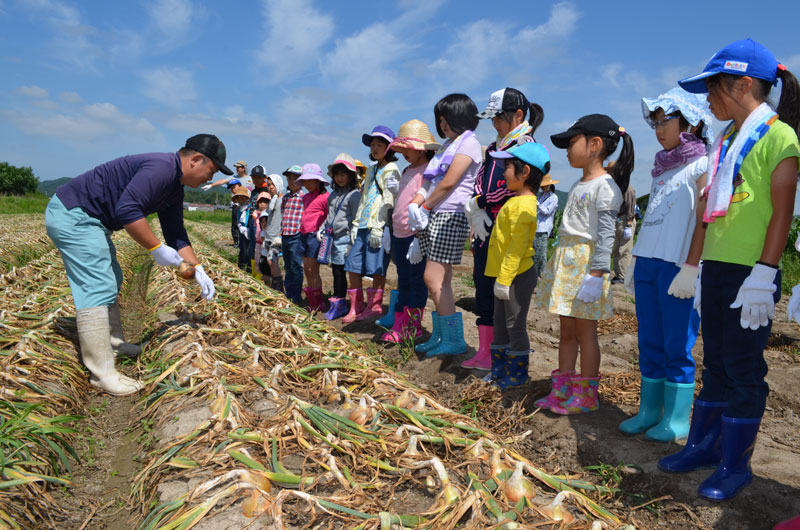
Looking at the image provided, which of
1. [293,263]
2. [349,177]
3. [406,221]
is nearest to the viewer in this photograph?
[406,221]

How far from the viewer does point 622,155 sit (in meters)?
3.07

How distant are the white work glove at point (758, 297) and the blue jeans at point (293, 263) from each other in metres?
5.05

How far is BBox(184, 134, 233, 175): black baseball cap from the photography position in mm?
3699

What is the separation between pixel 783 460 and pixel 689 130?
1652 mm

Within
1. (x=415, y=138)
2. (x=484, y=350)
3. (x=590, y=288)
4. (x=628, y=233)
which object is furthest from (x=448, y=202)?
(x=628, y=233)

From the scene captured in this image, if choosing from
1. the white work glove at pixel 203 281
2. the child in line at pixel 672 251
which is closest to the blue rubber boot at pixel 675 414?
the child in line at pixel 672 251

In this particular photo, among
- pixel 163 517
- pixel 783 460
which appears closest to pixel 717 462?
pixel 783 460

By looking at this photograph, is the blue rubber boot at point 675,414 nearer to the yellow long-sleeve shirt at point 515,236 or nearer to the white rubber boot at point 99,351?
the yellow long-sleeve shirt at point 515,236

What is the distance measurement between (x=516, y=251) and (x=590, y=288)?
21.1 inches

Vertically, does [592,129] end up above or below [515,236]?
above

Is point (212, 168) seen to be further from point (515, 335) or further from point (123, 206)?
point (515, 335)

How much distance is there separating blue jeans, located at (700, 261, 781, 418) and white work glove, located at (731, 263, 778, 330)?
0.09m

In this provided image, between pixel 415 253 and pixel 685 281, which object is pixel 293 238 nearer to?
pixel 415 253

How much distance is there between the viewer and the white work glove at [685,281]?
2.45 metres
